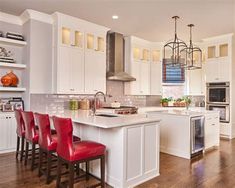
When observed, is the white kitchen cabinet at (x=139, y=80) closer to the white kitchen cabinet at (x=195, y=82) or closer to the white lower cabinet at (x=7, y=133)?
the white kitchen cabinet at (x=195, y=82)

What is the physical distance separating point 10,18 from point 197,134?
462 centimetres

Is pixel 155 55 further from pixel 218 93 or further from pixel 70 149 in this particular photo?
pixel 70 149

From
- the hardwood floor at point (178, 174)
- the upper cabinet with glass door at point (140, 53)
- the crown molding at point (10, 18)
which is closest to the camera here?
the hardwood floor at point (178, 174)

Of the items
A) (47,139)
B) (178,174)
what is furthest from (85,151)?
(178,174)

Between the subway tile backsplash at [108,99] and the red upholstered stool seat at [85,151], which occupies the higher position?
the subway tile backsplash at [108,99]

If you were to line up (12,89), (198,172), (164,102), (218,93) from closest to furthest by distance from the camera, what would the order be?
(198,172) → (12,89) → (218,93) → (164,102)

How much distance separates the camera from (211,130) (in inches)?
178

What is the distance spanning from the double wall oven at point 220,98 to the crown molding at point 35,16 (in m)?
4.84

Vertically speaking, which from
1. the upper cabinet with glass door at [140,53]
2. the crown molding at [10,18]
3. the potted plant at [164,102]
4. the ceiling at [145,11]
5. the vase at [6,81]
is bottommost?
the potted plant at [164,102]

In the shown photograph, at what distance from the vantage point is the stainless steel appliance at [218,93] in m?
5.70

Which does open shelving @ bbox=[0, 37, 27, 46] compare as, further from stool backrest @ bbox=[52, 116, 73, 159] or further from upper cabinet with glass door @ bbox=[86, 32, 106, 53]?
stool backrest @ bbox=[52, 116, 73, 159]

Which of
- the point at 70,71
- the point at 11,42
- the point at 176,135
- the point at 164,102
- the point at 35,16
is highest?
the point at 35,16

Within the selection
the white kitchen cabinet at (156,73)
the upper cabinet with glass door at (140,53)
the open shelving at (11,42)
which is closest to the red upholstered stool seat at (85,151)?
the open shelving at (11,42)

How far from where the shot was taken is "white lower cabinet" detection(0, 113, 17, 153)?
12.8 feet
